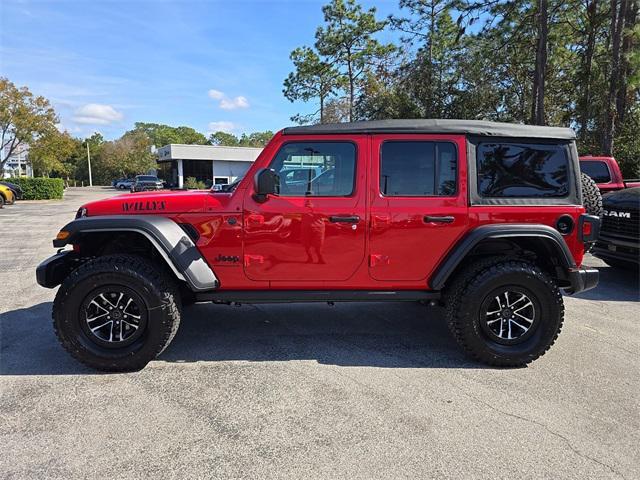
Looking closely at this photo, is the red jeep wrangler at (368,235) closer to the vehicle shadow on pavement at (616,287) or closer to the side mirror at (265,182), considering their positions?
the side mirror at (265,182)

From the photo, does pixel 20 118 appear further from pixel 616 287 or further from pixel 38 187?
pixel 616 287

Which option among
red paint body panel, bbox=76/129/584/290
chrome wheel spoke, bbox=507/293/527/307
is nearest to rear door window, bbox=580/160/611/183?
red paint body panel, bbox=76/129/584/290

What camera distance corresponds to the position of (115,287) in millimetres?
3504

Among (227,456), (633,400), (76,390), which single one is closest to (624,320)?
(633,400)

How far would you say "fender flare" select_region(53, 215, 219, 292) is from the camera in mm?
3430

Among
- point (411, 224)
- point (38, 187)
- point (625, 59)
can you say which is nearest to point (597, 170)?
point (411, 224)

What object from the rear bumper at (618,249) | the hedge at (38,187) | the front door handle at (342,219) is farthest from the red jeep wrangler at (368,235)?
the hedge at (38,187)

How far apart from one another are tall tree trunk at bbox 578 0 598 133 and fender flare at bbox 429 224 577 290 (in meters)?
17.7

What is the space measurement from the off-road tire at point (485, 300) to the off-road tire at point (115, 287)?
243cm

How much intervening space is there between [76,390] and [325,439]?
1951mm

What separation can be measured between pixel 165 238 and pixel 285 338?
5.06 feet

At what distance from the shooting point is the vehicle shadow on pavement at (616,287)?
19.0ft

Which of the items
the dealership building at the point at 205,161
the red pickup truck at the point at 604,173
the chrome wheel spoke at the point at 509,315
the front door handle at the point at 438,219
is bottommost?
the chrome wheel spoke at the point at 509,315

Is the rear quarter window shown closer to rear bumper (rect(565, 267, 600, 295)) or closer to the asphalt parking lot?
rear bumper (rect(565, 267, 600, 295))
